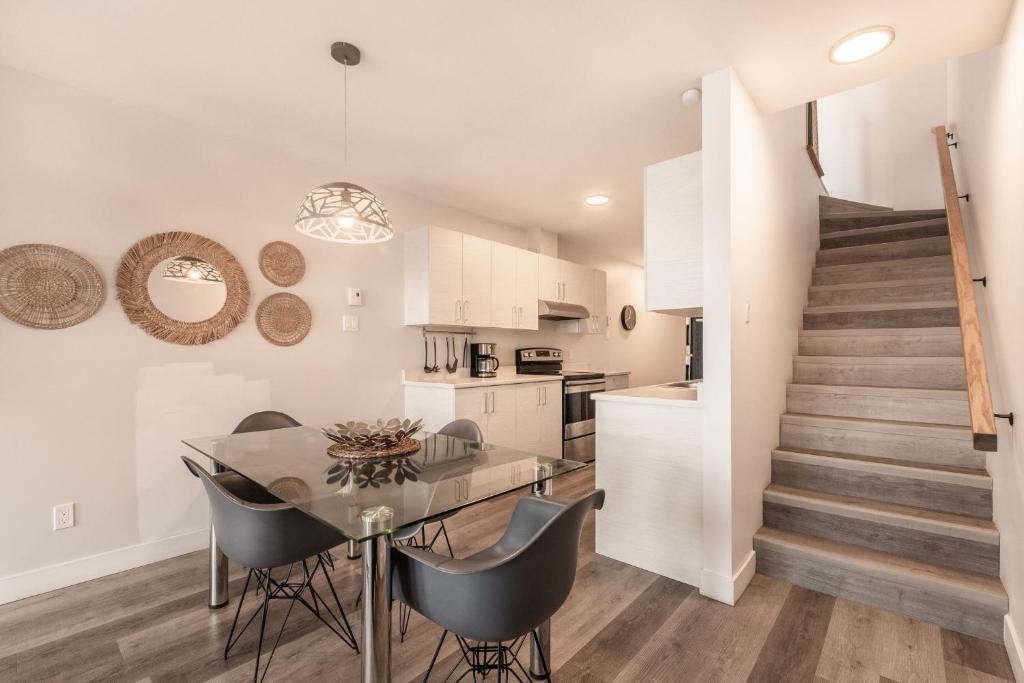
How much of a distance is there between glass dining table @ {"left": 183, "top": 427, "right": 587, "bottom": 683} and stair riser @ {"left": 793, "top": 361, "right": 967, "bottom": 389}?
2.36 metres

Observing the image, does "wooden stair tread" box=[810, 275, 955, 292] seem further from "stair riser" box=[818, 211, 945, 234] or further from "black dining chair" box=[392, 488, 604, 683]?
"black dining chair" box=[392, 488, 604, 683]

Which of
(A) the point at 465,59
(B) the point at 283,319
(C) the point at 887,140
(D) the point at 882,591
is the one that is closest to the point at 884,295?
(D) the point at 882,591

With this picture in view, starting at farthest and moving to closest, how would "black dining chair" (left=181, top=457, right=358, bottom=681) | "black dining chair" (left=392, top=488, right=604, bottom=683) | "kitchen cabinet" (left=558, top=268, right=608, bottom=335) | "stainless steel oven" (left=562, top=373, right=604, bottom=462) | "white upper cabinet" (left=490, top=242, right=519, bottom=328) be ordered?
"kitchen cabinet" (left=558, top=268, right=608, bottom=335) < "stainless steel oven" (left=562, top=373, right=604, bottom=462) < "white upper cabinet" (left=490, top=242, right=519, bottom=328) < "black dining chair" (left=181, top=457, right=358, bottom=681) < "black dining chair" (left=392, top=488, right=604, bottom=683)

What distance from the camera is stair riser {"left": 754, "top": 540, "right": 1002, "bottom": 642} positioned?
6.11ft

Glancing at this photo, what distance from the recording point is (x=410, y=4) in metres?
1.80

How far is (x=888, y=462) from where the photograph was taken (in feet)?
8.18

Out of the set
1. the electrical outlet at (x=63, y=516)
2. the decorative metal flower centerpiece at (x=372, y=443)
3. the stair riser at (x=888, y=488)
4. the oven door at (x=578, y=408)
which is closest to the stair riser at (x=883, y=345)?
the stair riser at (x=888, y=488)

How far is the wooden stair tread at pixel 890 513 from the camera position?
6.72ft

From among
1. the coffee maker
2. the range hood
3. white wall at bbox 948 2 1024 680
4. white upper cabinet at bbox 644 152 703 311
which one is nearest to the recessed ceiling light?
white wall at bbox 948 2 1024 680

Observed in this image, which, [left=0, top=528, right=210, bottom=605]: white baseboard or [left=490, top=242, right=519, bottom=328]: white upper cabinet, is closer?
[left=0, top=528, right=210, bottom=605]: white baseboard

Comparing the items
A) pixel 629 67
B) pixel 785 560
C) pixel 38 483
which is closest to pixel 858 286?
pixel 785 560

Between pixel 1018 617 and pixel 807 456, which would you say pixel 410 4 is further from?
pixel 1018 617

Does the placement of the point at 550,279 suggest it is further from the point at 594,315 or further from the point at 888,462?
the point at 888,462

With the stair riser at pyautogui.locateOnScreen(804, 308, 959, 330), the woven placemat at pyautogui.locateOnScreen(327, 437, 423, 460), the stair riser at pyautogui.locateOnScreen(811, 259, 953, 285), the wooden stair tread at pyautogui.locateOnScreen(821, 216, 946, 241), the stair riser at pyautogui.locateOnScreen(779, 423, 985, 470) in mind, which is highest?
the wooden stair tread at pyautogui.locateOnScreen(821, 216, 946, 241)
